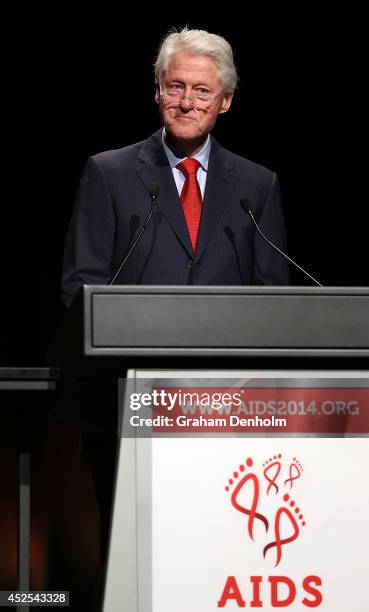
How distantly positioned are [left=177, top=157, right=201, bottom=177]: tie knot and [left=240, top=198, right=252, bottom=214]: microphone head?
23 centimetres

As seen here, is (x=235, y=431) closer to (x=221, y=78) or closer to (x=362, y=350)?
(x=362, y=350)

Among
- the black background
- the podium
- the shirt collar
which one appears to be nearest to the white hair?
the shirt collar

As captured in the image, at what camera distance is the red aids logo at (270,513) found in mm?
1646

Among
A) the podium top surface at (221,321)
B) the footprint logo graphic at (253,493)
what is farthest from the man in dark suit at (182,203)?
the footprint logo graphic at (253,493)

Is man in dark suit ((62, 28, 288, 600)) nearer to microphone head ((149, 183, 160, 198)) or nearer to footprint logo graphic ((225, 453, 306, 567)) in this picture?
microphone head ((149, 183, 160, 198))

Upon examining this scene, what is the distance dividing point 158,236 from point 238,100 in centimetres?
182

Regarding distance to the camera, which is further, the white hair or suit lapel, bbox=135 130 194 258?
the white hair

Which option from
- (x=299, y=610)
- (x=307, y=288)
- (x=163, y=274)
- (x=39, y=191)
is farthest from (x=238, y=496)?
(x=39, y=191)

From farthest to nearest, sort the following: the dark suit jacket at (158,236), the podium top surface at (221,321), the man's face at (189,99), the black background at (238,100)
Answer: the black background at (238,100) < the man's face at (189,99) < the dark suit jacket at (158,236) < the podium top surface at (221,321)

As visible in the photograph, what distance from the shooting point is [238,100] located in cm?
387

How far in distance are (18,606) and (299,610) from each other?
67cm

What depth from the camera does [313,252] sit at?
406 cm

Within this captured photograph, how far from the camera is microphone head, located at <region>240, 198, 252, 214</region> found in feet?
6.84

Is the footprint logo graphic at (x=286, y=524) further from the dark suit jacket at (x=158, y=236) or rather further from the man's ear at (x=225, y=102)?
the man's ear at (x=225, y=102)
